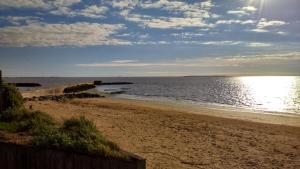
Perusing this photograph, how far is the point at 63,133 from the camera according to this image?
7.56 metres

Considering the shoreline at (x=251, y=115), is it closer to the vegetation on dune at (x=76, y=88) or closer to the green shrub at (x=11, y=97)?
the green shrub at (x=11, y=97)

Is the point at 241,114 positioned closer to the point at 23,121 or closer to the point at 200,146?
the point at 200,146

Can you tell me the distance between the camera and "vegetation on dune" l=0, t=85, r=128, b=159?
681 centimetres

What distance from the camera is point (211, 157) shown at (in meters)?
10.7

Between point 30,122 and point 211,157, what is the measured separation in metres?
6.20

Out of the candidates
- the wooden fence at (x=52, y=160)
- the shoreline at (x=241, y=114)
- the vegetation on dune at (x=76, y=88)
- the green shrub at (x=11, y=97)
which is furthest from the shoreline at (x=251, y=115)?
the vegetation on dune at (x=76, y=88)

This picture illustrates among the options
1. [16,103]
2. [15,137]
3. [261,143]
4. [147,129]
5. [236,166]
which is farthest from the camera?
[147,129]

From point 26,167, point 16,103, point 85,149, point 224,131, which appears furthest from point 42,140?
point 224,131

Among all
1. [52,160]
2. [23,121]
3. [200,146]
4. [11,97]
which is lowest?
[200,146]

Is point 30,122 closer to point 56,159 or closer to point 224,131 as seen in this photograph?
point 56,159

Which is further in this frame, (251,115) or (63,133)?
(251,115)

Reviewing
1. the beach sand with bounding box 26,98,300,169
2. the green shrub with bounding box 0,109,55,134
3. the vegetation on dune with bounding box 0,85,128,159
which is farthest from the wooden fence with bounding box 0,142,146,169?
the beach sand with bounding box 26,98,300,169

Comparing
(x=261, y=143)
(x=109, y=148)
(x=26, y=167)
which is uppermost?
(x=109, y=148)

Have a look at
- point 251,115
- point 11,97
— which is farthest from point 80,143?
point 251,115
